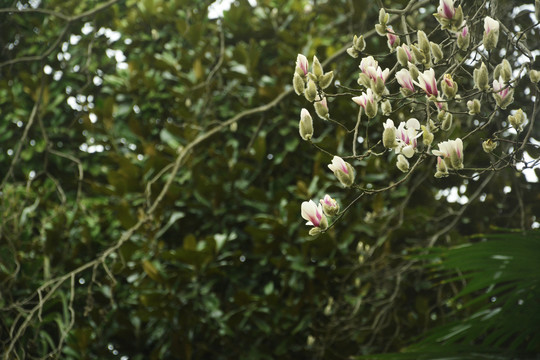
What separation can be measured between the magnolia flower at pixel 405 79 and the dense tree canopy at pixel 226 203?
0.94 meters

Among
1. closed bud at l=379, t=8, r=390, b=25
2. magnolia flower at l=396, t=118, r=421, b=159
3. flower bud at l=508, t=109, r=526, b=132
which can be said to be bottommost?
magnolia flower at l=396, t=118, r=421, b=159

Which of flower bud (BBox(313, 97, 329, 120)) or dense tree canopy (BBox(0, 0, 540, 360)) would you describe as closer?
flower bud (BBox(313, 97, 329, 120))

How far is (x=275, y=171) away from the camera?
2311 millimetres

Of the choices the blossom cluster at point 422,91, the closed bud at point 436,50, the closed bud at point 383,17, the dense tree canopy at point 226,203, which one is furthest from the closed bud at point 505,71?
the dense tree canopy at point 226,203

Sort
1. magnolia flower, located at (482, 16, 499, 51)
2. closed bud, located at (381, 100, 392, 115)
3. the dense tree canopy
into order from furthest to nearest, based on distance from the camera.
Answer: the dense tree canopy, closed bud, located at (381, 100, 392, 115), magnolia flower, located at (482, 16, 499, 51)

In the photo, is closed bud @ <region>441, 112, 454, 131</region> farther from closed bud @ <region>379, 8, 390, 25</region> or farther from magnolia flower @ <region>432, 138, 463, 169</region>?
closed bud @ <region>379, 8, 390, 25</region>

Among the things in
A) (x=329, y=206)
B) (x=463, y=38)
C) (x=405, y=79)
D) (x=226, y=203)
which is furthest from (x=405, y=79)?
(x=226, y=203)

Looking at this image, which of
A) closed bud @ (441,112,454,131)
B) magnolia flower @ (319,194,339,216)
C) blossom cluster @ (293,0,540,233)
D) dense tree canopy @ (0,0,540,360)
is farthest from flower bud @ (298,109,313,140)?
dense tree canopy @ (0,0,540,360)

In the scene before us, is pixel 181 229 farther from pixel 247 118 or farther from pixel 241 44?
pixel 241 44

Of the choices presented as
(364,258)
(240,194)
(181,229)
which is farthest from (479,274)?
(181,229)

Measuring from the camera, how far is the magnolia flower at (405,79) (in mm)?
945

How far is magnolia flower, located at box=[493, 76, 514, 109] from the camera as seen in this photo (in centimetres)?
92

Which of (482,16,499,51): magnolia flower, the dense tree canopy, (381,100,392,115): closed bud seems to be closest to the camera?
(482,16,499,51): magnolia flower

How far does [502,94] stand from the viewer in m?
0.93
